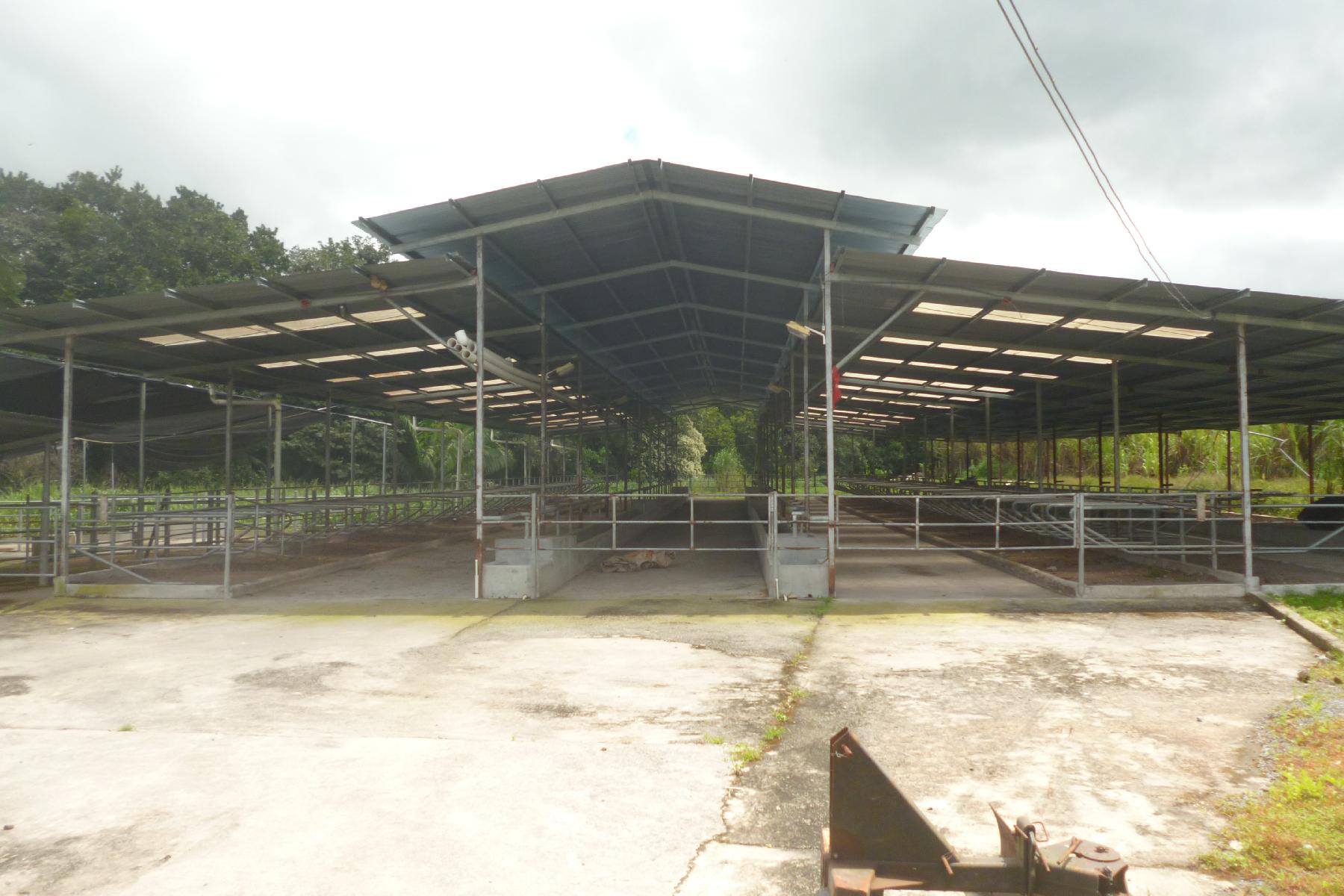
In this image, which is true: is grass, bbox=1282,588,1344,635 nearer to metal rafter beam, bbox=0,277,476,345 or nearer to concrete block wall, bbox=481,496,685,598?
concrete block wall, bbox=481,496,685,598

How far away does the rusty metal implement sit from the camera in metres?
2.32

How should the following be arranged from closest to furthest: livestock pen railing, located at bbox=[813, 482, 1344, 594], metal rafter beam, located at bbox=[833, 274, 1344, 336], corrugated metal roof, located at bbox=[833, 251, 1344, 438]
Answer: corrugated metal roof, located at bbox=[833, 251, 1344, 438], metal rafter beam, located at bbox=[833, 274, 1344, 336], livestock pen railing, located at bbox=[813, 482, 1344, 594]

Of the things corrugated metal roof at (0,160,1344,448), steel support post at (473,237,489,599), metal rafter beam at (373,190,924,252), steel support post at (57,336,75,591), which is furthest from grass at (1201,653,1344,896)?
steel support post at (57,336,75,591)

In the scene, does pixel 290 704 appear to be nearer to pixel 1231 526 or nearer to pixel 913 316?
pixel 913 316

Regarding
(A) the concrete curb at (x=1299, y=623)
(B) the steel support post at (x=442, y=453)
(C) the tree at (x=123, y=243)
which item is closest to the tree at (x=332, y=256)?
(C) the tree at (x=123, y=243)

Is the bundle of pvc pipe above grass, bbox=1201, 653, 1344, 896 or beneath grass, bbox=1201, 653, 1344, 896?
above

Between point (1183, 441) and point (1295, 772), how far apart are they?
3746 centimetres

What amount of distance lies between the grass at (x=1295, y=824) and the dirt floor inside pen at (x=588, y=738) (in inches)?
5.4

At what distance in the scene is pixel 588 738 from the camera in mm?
4922

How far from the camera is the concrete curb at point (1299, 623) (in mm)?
6953

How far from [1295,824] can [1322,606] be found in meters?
6.54

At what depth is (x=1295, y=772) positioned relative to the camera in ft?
13.6

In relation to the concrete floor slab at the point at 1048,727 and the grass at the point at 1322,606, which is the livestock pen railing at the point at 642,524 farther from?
the grass at the point at 1322,606

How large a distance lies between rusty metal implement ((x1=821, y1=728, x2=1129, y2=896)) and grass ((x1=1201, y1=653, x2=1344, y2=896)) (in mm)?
1328
